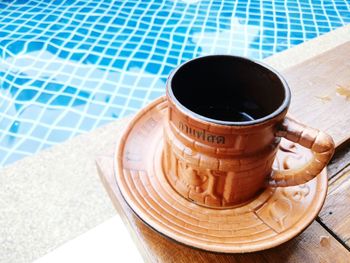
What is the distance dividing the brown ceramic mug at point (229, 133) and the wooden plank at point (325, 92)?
0.77 ft

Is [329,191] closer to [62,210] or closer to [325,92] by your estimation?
[325,92]

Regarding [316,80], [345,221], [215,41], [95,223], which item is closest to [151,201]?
[345,221]

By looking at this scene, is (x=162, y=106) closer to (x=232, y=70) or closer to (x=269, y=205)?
(x=232, y=70)

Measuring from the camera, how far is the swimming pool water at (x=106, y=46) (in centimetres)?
201

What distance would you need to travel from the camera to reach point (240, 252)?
1.52ft

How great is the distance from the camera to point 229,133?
1.39 feet

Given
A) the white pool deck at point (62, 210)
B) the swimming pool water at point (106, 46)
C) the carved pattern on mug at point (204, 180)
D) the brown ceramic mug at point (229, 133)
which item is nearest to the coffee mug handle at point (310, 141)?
the brown ceramic mug at point (229, 133)

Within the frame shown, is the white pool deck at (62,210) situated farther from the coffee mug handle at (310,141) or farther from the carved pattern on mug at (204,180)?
the coffee mug handle at (310,141)

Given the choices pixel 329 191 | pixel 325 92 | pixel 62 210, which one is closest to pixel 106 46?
pixel 62 210

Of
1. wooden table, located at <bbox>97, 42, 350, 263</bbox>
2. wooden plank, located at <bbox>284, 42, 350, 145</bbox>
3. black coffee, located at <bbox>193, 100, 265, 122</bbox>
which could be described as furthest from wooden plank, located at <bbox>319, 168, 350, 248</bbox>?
black coffee, located at <bbox>193, 100, 265, 122</bbox>

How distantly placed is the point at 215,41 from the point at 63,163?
1.58m

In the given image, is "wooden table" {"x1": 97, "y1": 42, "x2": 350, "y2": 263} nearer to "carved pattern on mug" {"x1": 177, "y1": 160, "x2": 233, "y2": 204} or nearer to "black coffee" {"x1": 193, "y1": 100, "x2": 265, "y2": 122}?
"carved pattern on mug" {"x1": 177, "y1": 160, "x2": 233, "y2": 204}

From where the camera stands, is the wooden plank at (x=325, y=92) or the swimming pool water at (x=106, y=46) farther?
the swimming pool water at (x=106, y=46)

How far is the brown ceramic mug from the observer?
17.3 inches
